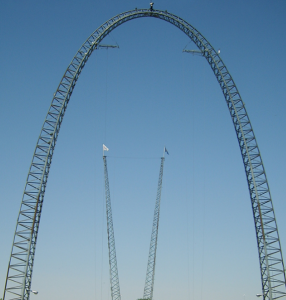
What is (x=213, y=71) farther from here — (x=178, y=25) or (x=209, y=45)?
(x=178, y=25)

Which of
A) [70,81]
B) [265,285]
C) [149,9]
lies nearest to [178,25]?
[149,9]

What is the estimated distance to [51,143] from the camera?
51.2 metres

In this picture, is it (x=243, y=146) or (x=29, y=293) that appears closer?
(x=29, y=293)

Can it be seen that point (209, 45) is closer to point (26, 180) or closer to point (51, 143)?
point (51, 143)

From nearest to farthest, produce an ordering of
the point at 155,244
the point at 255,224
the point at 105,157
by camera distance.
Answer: the point at 255,224, the point at 155,244, the point at 105,157

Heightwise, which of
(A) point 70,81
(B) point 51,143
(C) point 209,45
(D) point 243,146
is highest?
(C) point 209,45

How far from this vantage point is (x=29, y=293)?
4675cm

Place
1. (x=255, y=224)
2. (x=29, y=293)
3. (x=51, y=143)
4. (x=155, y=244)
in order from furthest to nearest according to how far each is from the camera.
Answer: (x=155, y=244), (x=255, y=224), (x=51, y=143), (x=29, y=293)

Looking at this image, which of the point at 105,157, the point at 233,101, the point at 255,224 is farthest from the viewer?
the point at 105,157

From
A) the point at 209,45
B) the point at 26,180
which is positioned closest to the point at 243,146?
the point at 209,45

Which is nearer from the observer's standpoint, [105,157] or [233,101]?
[233,101]

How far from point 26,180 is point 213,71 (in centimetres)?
3047

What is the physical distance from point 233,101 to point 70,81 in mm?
22621

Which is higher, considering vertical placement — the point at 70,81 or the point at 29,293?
the point at 70,81
